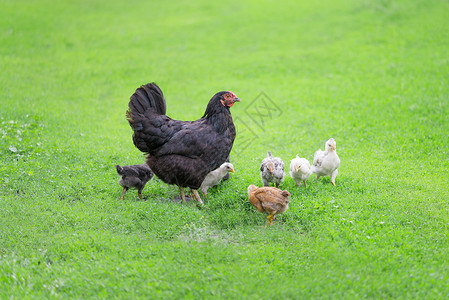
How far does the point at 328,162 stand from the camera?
754cm

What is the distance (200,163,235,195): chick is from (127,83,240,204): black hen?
0.96 ft

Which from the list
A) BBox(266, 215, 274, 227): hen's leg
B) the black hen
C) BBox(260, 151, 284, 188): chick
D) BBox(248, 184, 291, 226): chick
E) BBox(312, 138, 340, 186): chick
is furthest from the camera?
BBox(312, 138, 340, 186): chick

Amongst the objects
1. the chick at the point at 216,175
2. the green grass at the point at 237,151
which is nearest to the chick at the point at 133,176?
the green grass at the point at 237,151

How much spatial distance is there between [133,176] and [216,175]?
1.44 meters

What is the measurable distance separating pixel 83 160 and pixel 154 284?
4.40m

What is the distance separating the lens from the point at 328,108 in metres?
11.9

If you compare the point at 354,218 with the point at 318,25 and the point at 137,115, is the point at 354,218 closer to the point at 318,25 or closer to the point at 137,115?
the point at 137,115

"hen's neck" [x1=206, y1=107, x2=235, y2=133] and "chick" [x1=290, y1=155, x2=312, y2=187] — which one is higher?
"hen's neck" [x1=206, y1=107, x2=235, y2=133]

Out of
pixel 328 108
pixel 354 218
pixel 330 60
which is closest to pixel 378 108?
pixel 328 108

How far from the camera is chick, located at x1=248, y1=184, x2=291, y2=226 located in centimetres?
657

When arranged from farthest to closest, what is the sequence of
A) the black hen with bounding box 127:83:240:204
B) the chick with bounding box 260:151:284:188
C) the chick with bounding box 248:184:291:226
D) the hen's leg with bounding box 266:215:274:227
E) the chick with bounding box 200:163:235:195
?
the chick with bounding box 200:163:235:195 < the chick with bounding box 260:151:284:188 < the black hen with bounding box 127:83:240:204 < the hen's leg with bounding box 266:215:274:227 < the chick with bounding box 248:184:291:226

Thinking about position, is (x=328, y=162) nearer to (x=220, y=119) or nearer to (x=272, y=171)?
(x=272, y=171)

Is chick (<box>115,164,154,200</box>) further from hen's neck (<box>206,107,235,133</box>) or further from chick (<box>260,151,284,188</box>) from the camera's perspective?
chick (<box>260,151,284,188</box>)

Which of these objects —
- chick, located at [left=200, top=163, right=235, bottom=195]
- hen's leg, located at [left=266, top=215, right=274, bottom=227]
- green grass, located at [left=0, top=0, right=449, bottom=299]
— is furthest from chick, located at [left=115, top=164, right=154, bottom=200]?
hen's leg, located at [left=266, top=215, right=274, bottom=227]
